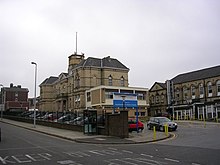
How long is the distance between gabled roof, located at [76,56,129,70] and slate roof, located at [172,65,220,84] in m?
14.9

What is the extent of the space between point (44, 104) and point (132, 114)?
42.7m

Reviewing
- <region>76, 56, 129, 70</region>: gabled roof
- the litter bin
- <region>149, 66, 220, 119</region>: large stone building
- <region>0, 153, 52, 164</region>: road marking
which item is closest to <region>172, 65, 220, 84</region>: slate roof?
<region>149, 66, 220, 119</region>: large stone building

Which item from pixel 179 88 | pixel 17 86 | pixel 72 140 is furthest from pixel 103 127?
pixel 17 86

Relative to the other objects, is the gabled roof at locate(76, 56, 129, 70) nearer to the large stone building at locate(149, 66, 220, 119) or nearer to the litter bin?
the large stone building at locate(149, 66, 220, 119)

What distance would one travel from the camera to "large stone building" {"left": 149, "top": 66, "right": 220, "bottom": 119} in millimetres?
60388

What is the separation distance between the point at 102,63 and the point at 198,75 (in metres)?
23.9

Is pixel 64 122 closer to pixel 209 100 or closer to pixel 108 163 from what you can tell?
pixel 108 163

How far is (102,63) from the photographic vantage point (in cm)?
7244

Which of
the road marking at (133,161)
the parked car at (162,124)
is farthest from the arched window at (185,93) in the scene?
the road marking at (133,161)

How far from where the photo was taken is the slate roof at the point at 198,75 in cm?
6460

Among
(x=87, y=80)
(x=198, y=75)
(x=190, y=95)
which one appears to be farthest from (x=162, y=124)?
(x=198, y=75)

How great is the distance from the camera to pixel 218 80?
62.2m

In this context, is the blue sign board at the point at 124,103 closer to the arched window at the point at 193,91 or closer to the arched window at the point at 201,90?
the arched window at the point at 201,90

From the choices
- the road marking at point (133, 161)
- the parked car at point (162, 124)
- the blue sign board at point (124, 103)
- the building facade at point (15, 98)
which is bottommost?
the road marking at point (133, 161)
